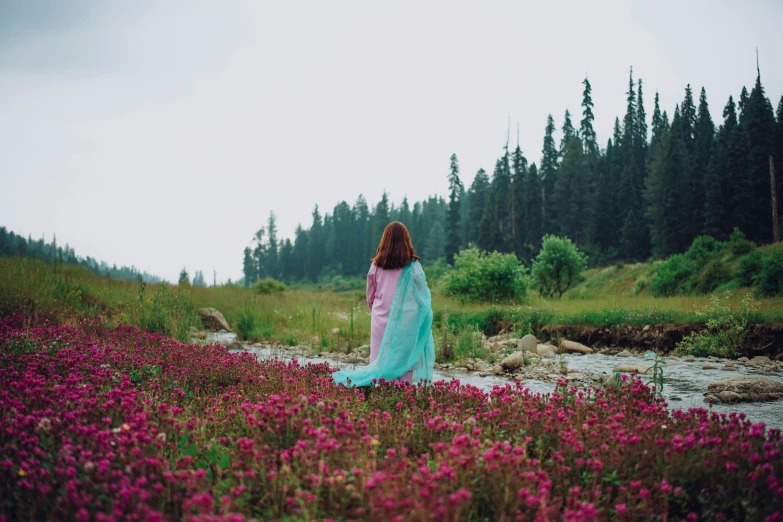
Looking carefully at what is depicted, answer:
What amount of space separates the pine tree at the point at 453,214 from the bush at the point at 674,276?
3610 centimetres

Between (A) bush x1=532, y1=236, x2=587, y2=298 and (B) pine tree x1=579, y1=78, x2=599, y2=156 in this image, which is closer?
(A) bush x1=532, y1=236, x2=587, y2=298

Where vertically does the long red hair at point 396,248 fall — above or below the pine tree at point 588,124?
below

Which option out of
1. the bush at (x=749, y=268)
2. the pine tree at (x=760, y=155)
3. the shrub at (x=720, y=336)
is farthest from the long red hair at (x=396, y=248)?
the pine tree at (x=760, y=155)

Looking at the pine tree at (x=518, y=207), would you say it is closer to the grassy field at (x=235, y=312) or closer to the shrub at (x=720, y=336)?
the grassy field at (x=235, y=312)

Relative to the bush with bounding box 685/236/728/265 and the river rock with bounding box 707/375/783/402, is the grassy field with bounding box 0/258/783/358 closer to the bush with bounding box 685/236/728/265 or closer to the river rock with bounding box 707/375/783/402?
the river rock with bounding box 707/375/783/402

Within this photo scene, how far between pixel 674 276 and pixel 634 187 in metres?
28.6

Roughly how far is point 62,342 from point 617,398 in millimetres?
7249

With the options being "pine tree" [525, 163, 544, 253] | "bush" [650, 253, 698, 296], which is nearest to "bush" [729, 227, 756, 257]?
"bush" [650, 253, 698, 296]

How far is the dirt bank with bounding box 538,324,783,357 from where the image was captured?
11570mm

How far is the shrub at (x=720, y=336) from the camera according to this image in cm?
1162

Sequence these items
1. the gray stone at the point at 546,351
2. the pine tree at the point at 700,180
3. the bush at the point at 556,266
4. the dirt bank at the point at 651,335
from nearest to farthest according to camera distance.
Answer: the dirt bank at the point at 651,335 < the gray stone at the point at 546,351 < the bush at the point at 556,266 < the pine tree at the point at 700,180

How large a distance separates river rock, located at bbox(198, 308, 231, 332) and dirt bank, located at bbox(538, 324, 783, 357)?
10.1m

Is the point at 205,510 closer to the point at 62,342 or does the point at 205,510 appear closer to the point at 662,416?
the point at 662,416

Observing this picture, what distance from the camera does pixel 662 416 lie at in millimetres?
4523
